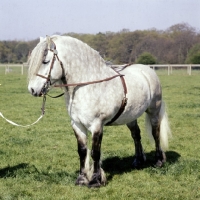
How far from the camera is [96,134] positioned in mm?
5164

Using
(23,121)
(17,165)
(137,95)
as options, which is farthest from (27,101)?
(137,95)

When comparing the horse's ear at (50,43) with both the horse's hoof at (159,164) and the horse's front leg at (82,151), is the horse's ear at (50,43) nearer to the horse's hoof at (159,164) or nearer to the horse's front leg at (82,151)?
the horse's front leg at (82,151)

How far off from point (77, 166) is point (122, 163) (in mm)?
870

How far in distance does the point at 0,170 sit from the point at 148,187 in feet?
8.59

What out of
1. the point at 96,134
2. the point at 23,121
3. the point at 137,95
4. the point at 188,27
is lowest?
the point at 23,121

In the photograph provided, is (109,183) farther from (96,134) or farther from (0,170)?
Result: (0,170)

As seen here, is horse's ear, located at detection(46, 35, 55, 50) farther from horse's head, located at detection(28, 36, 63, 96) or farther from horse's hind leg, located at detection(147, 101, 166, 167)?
horse's hind leg, located at detection(147, 101, 166, 167)

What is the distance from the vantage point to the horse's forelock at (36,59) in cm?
476

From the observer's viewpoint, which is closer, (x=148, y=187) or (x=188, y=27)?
(x=148, y=187)

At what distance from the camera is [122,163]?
6.70 m

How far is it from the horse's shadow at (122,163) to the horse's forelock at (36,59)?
2.20m

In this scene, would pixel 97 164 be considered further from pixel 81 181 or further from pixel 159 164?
pixel 159 164

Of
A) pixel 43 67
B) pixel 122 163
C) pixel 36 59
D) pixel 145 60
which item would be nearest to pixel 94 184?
pixel 122 163

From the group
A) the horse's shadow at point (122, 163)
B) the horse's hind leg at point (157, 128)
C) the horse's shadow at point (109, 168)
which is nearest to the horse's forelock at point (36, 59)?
Answer: the horse's shadow at point (109, 168)
